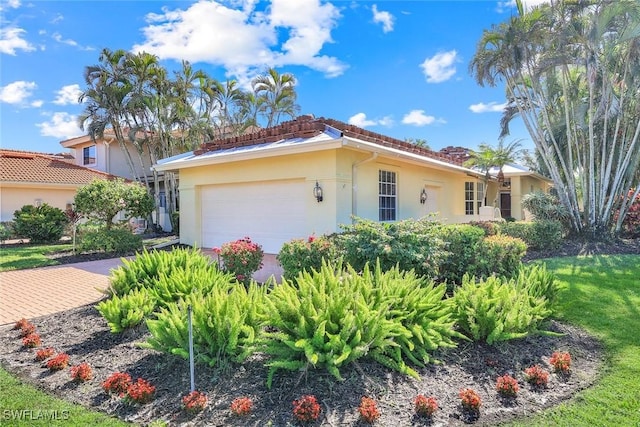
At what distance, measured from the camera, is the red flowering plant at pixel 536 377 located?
3604 mm

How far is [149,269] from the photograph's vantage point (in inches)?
241

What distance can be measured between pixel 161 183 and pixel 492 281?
22519mm

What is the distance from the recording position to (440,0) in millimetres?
9930

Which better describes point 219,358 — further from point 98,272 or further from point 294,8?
point 294,8

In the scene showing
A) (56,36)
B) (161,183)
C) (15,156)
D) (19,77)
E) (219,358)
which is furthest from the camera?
(161,183)

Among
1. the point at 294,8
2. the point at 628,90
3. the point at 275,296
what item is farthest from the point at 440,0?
the point at 275,296

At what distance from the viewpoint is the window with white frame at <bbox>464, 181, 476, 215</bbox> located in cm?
1766

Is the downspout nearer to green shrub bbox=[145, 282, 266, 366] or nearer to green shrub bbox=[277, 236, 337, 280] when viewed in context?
green shrub bbox=[277, 236, 337, 280]

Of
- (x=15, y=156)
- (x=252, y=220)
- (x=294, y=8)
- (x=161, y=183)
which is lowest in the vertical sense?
(x=252, y=220)

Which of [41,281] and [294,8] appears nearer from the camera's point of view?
[41,281]

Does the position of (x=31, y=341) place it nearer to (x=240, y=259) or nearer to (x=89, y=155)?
(x=240, y=259)

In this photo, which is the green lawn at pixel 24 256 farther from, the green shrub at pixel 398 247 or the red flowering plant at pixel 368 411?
the red flowering plant at pixel 368 411

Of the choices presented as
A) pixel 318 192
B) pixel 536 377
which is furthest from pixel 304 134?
pixel 536 377

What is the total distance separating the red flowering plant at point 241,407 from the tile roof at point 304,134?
23.4 ft
